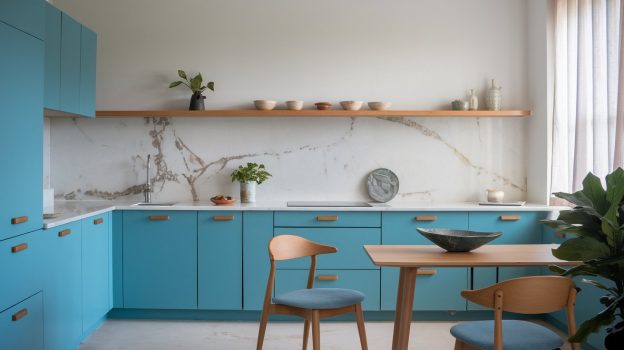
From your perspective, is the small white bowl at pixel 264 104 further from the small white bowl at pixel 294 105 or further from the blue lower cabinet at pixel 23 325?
the blue lower cabinet at pixel 23 325

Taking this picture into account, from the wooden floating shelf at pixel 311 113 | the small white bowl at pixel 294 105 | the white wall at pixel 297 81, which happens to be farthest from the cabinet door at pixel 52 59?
the small white bowl at pixel 294 105

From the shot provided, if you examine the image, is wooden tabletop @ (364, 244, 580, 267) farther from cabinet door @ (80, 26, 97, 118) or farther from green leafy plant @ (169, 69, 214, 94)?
cabinet door @ (80, 26, 97, 118)

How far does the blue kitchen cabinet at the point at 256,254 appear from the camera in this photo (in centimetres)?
418

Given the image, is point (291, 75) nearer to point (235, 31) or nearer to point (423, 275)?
point (235, 31)

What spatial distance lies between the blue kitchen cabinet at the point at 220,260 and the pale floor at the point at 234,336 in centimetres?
18

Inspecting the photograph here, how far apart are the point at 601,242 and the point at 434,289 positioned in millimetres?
2385

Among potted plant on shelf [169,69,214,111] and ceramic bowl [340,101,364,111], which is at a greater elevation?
potted plant on shelf [169,69,214,111]

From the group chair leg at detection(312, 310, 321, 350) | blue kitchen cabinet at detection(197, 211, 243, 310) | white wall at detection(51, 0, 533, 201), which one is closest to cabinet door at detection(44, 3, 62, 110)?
white wall at detection(51, 0, 533, 201)

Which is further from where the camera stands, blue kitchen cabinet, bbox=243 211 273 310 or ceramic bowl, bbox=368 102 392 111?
ceramic bowl, bbox=368 102 392 111

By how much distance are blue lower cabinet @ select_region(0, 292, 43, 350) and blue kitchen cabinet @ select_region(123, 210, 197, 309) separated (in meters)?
1.14

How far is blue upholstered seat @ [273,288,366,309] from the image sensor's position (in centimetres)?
279

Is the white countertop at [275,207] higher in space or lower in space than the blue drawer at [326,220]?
higher

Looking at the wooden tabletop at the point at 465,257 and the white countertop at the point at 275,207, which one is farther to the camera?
the white countertop at the point at 275,207

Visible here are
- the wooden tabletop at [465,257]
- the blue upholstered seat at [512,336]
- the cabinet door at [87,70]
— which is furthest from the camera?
the cabinet door at [87,70]
